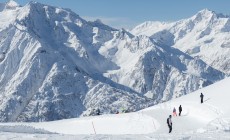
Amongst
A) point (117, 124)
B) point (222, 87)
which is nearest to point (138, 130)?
point (117, 124)

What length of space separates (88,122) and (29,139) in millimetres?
36743

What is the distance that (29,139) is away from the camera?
39469 millimetres

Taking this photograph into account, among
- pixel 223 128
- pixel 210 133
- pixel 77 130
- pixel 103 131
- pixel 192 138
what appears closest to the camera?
pixel 192 138

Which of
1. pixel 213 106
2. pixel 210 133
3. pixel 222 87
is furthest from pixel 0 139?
pixel 222 87

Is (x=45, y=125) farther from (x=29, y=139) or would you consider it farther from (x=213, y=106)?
(x=29, y=139)

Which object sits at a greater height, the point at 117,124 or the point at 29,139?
the point at 117,124

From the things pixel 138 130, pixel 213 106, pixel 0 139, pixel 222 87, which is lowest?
pixel 0 139

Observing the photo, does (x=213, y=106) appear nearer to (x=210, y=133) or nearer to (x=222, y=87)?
(x=222, y=87)

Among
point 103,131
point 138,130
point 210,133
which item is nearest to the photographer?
point 210,133

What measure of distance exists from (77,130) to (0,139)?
1394 inches

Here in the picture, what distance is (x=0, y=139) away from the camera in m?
39.8

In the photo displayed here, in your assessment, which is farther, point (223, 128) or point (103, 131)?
point (103, 131)

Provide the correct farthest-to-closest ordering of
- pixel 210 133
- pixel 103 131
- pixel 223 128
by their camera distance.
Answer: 1. pixel 103 131
2. pixel 223 128
3. pixel 210 133

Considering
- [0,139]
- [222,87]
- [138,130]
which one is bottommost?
[0,139]
